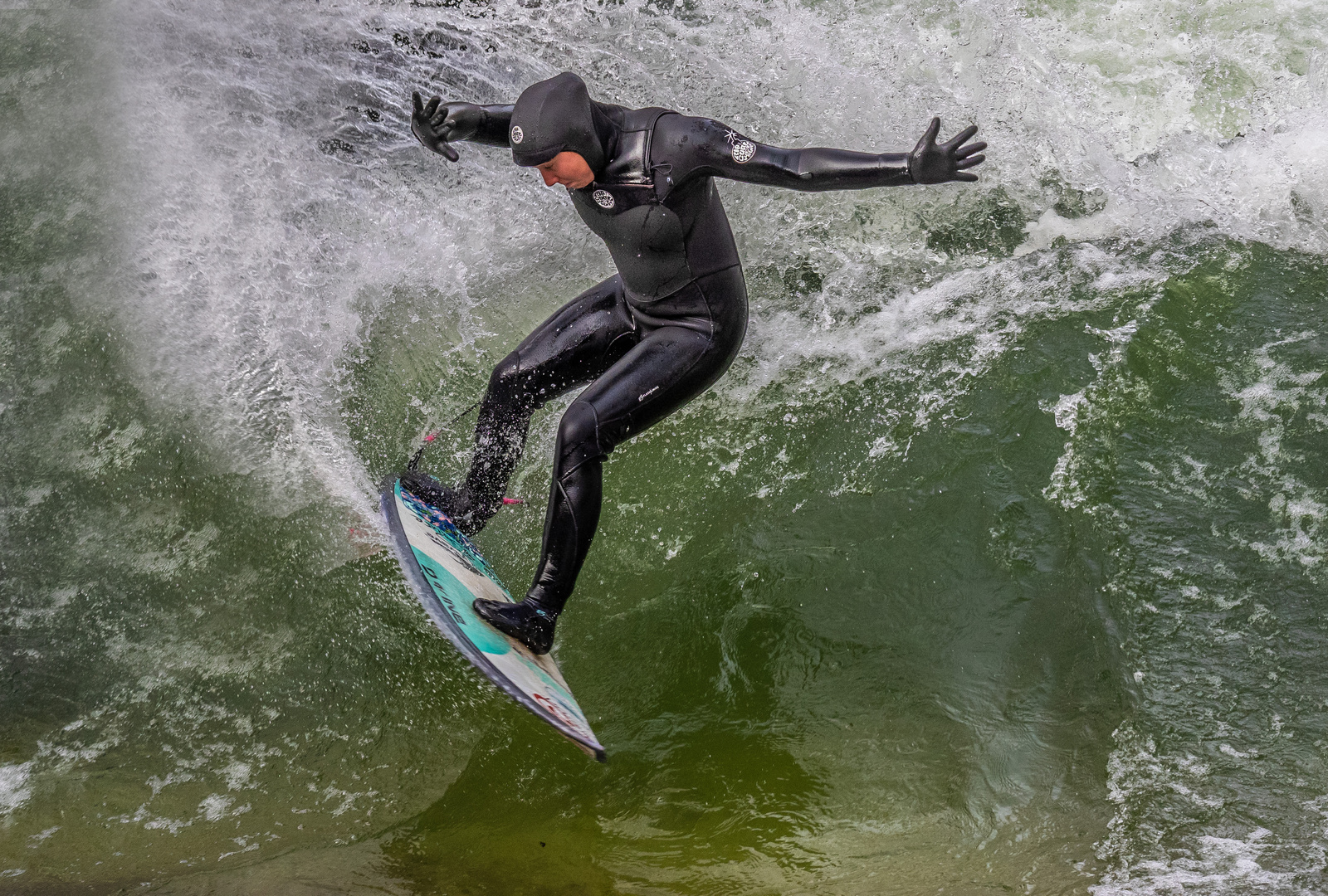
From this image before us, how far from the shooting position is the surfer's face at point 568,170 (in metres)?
3.07

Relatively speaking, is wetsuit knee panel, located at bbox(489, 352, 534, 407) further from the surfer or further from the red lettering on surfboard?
the red lettering on surfboard

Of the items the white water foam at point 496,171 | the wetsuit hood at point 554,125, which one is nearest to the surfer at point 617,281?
the wetsuit hood at point 554,125

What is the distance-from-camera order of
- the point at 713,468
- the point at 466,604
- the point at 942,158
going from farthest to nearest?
the point at 713,468
the point at 466,604
the point at 942,158

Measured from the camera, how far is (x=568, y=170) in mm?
3107

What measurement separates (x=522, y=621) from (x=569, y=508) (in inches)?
16.0

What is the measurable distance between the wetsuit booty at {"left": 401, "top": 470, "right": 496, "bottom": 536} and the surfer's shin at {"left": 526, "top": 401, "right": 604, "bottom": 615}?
0.56 metres

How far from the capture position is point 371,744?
13.7 feet

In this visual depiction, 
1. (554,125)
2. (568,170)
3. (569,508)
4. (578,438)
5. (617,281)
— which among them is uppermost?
(554,125)

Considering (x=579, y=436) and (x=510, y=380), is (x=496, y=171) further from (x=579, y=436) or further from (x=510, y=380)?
(x=579, y=436)

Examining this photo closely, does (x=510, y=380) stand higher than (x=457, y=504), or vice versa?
(x=510, y=380)

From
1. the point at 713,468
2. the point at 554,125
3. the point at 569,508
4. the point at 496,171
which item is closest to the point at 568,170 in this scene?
the point at 554,125

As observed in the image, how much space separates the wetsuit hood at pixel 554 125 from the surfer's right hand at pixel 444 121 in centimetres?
46

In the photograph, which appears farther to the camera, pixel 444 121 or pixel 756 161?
pixel 444 121

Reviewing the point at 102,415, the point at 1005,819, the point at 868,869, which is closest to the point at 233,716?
the point at 102,415
